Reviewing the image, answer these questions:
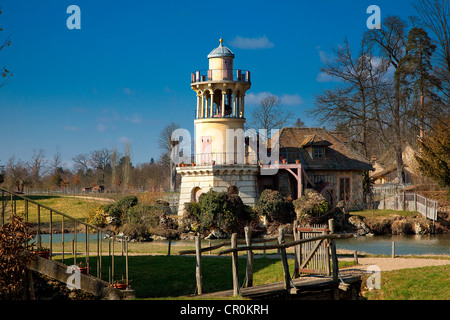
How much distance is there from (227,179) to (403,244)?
14718 mm

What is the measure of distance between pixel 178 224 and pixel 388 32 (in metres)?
24.0

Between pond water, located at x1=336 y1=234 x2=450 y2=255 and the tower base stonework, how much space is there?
9.27 m

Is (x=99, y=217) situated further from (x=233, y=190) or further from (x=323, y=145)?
(x=323, y=145)

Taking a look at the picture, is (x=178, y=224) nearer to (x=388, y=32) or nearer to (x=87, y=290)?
(x=388, y=32)

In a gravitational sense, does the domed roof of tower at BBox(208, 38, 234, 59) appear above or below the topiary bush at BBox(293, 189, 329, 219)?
above

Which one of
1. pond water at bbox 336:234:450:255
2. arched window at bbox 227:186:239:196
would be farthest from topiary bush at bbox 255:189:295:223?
pond water at bbox 336:234:450:255

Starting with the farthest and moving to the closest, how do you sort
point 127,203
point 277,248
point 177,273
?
point 127,203
point 177,273
point 277,248

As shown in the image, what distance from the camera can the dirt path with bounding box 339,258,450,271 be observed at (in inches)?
786

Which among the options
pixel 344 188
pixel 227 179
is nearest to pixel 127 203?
pixel 227 179

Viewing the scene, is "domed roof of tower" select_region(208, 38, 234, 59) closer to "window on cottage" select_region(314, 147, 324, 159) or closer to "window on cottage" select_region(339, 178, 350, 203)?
"window on cottage" select_region(314, 147, 324, 159)

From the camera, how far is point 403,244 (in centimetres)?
3466

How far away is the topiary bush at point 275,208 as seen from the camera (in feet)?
137

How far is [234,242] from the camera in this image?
15719 millimetres

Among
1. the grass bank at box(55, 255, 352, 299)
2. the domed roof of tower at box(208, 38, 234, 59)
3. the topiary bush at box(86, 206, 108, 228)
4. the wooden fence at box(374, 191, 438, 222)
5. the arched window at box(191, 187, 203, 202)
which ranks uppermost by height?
the domed roof of tower at box(208, 38, 234, 59)
